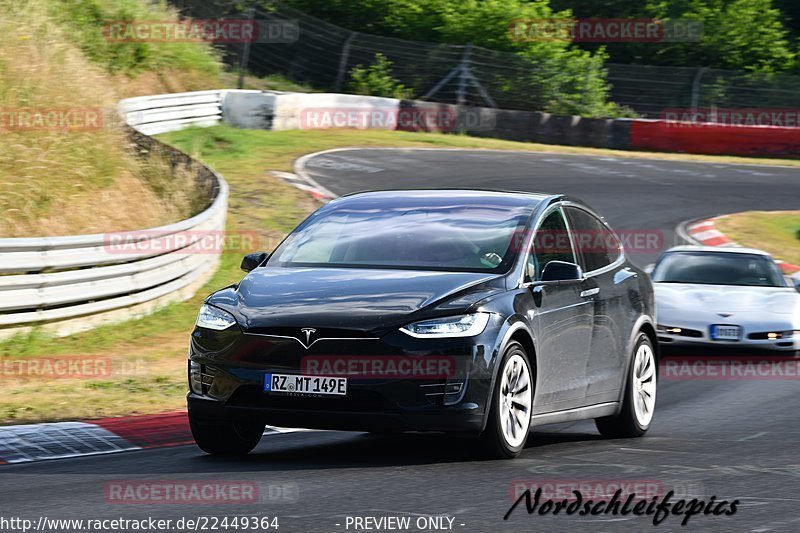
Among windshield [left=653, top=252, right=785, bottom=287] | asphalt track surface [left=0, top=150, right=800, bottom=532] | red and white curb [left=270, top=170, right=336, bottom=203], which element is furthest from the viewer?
red and white curb [left=270, top=170, right=336, bottom=203]

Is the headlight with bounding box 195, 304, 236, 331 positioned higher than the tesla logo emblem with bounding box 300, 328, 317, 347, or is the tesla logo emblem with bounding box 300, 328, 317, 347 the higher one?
the tesla logo emblem with bounding box 300, 328, 317, 347

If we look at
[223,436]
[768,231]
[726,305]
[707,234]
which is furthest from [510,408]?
[768,231]

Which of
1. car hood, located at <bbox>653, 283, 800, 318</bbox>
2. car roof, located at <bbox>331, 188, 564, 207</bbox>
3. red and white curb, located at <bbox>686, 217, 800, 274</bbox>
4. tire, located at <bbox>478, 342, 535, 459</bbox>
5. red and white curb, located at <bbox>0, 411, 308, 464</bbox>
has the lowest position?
red and white curb, located at <bbox>686, 217, 800, 274</bbox>

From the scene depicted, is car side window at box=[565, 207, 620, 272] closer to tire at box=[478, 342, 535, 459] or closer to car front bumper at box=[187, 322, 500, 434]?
tire at box=[478, 342, 535, 459]

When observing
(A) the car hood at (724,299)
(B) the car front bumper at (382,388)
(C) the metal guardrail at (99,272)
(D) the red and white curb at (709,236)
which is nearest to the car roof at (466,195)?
(B) the car front bumper at (382,388)

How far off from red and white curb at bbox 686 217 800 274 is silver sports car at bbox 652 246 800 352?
A: 559 cm

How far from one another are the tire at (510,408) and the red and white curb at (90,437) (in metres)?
2.14

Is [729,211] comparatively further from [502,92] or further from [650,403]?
[650,403]

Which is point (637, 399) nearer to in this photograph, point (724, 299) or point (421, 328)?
point (421, 328)

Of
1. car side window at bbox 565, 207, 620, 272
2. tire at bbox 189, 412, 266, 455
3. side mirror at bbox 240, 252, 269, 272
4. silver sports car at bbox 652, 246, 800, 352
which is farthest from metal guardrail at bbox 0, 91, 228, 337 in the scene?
car side window at bbox 565, 207, 620, 272

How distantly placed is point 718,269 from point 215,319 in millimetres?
9738

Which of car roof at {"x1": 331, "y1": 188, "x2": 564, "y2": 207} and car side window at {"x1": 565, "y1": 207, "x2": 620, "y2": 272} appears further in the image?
car side window at {"x1": 565, "y1": 207, "x2": 620, "y2": 272}

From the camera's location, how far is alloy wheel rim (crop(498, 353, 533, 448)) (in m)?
7.07

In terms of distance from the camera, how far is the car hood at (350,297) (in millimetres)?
6781
